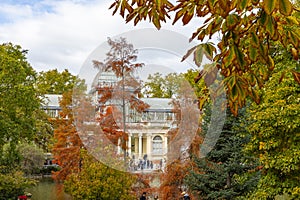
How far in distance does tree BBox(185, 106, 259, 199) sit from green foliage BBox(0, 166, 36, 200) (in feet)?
18.2

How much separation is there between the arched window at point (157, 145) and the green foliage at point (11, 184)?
22.7ft

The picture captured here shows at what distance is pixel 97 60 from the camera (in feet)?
19.0

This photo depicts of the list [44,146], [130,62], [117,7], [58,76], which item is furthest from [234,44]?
[58,76]

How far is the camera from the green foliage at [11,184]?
Result: 1210cm

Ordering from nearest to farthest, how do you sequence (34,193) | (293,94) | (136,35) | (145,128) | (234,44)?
(234,44)
(136,35)
(145,128)
(293,94)
(34,193)

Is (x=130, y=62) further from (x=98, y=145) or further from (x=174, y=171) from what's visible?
(x=174, y=171)

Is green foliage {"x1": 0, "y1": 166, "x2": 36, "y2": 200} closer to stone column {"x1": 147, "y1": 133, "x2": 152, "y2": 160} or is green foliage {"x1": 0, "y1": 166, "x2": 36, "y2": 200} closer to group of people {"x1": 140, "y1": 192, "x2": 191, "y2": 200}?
group of people {"x1": 140, "y1": 192, "x2": 191, "y2": 200}

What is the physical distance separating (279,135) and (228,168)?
47.0 inches

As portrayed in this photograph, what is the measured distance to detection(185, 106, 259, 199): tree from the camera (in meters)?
8.80

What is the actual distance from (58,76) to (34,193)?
1767 centimetres

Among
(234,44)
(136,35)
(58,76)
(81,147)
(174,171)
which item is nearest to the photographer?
(234,44)

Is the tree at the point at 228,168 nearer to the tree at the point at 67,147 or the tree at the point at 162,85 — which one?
the tree at the point at 162,85

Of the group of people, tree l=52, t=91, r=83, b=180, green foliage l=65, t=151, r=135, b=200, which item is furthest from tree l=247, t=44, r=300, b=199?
tree l=52, t=91, r=83, b=180

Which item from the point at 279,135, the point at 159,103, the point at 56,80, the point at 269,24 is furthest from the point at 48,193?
the point at 56,80
